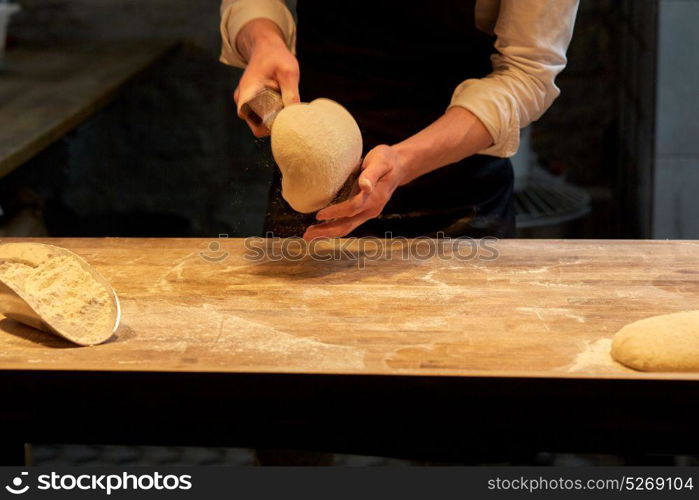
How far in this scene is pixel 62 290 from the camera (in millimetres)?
1179

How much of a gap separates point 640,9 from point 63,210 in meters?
1.93

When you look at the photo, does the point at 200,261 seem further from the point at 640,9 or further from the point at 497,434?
the point at 640,9

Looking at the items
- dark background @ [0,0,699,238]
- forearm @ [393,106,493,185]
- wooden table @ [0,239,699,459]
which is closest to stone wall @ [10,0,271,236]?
dark background @ [0,0,699,238]

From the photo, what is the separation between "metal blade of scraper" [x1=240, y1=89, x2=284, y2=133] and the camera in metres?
1.46

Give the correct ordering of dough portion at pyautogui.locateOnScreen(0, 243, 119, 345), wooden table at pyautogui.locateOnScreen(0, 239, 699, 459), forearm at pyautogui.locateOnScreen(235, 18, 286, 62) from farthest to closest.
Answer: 1. forearm at pyautogui.locateOnScreen(235, 18, 286, 62)
2. dough portion at pyautogui.locateOnScreen(0, 243, 119, 345)
3. wooden table at pyautogui.locateOnScreen(0, 239, 699, 459)

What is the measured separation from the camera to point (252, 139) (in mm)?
2930

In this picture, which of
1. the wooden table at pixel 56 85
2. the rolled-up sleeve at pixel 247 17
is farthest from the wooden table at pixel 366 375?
the wooden table at pixel 56 85

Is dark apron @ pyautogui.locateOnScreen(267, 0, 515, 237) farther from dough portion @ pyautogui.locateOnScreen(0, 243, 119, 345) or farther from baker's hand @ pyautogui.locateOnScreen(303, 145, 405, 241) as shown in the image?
dough portion @ pyautogui.locateOnScreen(0, 243, 119, 345)

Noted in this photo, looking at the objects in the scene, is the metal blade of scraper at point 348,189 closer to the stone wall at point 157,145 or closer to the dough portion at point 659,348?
the dough portion at point 659,348

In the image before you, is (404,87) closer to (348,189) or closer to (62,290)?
(348,189)

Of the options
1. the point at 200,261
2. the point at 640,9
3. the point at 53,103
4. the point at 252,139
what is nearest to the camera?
the point at 200,261

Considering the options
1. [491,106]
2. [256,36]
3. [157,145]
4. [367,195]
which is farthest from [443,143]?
[157,145]

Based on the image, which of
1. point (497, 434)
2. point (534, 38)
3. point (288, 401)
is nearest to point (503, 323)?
point (497, 434)

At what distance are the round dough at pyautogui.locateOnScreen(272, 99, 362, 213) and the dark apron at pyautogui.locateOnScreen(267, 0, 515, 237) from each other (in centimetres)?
34
